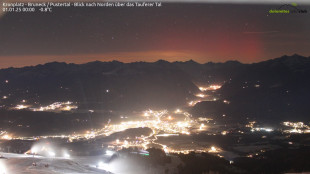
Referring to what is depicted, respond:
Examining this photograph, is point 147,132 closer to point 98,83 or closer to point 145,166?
point 145,166

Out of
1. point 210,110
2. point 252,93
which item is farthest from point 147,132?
point 252,93

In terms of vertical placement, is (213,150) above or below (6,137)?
below

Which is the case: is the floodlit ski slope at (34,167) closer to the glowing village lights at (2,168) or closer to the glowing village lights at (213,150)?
the glowing village lights at (2,168)

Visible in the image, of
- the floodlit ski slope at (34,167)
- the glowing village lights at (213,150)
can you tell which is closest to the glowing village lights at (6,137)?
the glowing village lights at (213,150)

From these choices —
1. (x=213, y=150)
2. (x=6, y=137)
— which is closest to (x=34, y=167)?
(x=213, y=150)

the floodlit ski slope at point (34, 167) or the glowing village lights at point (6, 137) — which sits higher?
the glowing village lights at point (6, 137)

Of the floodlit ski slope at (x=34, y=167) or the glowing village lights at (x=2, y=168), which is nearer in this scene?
the glowing village lights at (x=2, y=168)

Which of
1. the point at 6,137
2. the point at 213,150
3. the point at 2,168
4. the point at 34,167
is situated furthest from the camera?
the point at 6,137

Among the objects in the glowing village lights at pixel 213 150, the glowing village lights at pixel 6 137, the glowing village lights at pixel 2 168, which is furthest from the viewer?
the glowing village lights at pixel 6 137

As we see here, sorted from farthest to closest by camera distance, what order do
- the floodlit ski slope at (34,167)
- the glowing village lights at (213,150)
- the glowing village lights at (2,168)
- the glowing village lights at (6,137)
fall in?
the glowing village lights at (6,137), the glowing village lights at (213,150), the floodlit ski slope at (34,167), the glowing village lights at (2,168)

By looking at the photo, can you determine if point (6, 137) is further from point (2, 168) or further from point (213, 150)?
point (2, 168)

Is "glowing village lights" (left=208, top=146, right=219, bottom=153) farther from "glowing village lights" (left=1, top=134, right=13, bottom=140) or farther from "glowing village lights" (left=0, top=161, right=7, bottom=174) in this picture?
"glowing village lights" (left=1, top=134, right=13, bottom=140)
